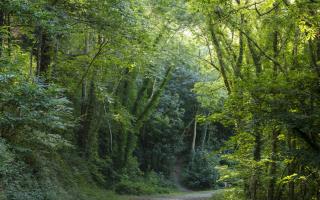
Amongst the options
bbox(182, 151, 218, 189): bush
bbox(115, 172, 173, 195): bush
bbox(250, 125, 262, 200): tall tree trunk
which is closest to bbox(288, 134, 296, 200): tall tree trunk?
bbox(250, 125, 262, 200): tall tree trunk

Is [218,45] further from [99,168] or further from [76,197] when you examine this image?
[99,168]

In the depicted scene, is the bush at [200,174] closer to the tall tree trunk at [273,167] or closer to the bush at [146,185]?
the bush at [146,185]

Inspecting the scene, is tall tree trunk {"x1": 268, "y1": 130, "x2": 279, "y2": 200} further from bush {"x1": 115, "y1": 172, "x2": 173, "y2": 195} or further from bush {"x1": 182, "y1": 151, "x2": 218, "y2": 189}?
bush {"x1": 182, "y1": 151, "x2": 218, "y2": 189}

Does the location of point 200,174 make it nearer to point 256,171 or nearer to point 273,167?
point 256,171

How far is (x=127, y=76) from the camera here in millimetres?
21031

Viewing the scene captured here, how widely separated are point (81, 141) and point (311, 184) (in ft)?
40.0

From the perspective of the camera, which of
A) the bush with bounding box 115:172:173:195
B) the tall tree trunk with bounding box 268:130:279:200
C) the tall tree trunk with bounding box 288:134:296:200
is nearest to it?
the tall tree trunk with bounding box 288:134:296:200

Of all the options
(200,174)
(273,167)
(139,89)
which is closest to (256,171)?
(273,167)

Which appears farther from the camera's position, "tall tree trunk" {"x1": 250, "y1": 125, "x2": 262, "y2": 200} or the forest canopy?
"tall tree trunk" {"x1": 250, "y1": 125, "x2": 262, "y2": 200}

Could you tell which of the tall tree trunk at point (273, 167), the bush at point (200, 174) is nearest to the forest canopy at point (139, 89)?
the tall tree trunk at point (273, 167)

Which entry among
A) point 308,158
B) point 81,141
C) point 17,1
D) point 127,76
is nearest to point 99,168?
point 81,141

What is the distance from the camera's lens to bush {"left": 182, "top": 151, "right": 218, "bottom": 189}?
30.0 meters

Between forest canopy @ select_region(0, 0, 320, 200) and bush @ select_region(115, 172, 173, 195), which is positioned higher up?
forest canopy @ select_region(0, 0, 320, 200)

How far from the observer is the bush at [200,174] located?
98.5ft
